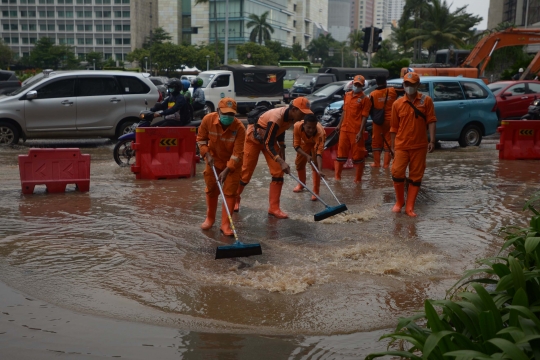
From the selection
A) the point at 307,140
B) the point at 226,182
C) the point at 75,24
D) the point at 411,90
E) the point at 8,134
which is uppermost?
the point at 75,24

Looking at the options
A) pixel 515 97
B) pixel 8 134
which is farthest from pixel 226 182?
pixel 515 97

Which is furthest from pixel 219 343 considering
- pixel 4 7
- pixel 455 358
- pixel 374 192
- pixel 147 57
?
pixel 4 7

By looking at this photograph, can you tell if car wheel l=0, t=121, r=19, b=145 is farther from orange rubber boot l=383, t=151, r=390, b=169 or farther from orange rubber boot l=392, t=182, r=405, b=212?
orange rubber boot l=392, t=182, r=405, b=212

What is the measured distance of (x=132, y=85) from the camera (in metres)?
15.9

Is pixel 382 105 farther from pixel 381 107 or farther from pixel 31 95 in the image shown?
pixel 31 95

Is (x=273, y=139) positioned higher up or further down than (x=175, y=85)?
further down

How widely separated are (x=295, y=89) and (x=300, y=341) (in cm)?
2780

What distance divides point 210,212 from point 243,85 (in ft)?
68.6

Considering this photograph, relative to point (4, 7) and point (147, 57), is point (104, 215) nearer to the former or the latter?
point (147, 57)

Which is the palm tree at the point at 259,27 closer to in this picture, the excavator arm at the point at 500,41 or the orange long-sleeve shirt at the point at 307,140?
the excavator arm at the point at 500,41

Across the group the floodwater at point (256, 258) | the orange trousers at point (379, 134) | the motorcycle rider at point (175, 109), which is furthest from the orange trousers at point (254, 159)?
the motorcycle rider at point (175, 109)

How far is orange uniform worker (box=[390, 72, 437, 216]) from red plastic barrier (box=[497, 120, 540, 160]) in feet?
20.8

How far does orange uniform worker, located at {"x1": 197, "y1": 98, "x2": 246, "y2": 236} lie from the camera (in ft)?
23.5

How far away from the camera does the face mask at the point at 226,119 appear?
7.12 metres
